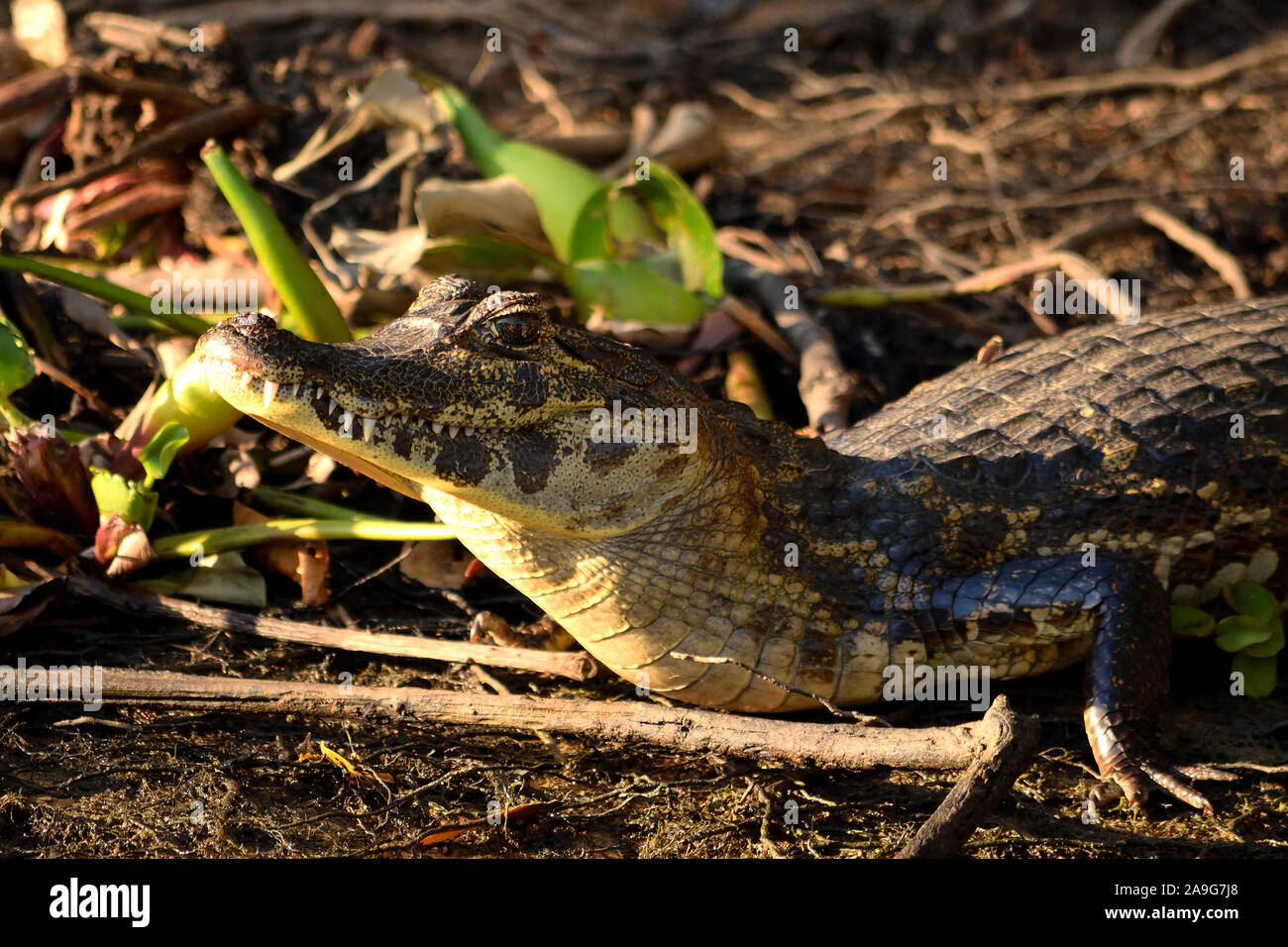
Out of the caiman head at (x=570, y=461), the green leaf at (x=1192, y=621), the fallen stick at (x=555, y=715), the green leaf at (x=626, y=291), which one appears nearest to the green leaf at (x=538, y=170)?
the green leaf at (x=626, y=291)

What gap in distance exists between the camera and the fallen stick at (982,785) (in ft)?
7.93

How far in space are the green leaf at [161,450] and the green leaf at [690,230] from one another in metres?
1.85

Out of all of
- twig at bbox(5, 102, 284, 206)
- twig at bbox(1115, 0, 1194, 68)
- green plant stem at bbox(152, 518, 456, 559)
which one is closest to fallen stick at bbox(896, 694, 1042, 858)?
green plant stem at bbox(152, 518, 456, 559)

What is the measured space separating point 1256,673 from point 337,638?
2.56m

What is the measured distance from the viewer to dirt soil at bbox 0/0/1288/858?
9.12ft

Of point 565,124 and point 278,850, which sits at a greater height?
point 565,124

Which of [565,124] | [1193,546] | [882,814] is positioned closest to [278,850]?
[882,814]

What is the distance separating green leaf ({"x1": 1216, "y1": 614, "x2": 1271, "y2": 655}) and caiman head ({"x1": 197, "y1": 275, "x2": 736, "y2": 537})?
156 cm

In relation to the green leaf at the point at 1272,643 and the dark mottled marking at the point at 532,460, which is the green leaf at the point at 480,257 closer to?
the dark mottled marking at the point at 532,460

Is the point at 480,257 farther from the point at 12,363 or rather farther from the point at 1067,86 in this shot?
the point at 1067,86

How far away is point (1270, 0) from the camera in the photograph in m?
8.54

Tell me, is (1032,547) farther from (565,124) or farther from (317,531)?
(565,124)

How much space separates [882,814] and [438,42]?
705cm

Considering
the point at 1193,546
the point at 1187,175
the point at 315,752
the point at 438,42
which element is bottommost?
the point at 315,752
